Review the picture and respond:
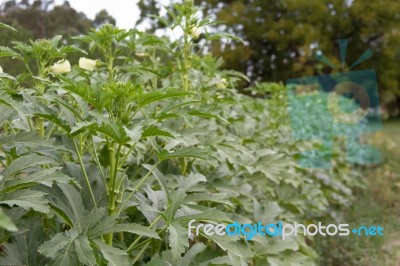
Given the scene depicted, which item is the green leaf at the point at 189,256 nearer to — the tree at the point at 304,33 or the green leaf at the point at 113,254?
the green leaf at the point at 113,254

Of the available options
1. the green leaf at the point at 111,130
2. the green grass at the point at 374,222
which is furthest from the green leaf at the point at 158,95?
the green grass at the point at 374,222

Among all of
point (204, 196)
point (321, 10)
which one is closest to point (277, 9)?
point (321, 10)

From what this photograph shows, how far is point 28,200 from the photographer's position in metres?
0.96

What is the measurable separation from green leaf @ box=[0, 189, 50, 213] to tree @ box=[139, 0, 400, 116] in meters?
13.2

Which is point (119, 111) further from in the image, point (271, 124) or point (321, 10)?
point (321, 10)

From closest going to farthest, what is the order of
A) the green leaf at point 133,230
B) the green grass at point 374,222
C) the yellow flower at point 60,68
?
the green leaf at point 133,230
the yellow flower at point 60,68
the green grass at point 374,222

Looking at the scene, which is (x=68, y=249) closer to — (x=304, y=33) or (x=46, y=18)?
(x=46, y=18)

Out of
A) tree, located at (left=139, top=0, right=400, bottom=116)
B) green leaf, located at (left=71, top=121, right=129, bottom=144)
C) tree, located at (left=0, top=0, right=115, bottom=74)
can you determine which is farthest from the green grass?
tree, located at (left=139, top=0, right=400, bottom=116)

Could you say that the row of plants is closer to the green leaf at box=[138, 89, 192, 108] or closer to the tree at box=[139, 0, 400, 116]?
the green leaf at box=[138, 89, 192, 108]

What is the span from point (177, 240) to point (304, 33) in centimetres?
1442

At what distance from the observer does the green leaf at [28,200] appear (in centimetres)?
94

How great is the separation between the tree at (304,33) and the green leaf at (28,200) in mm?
13248

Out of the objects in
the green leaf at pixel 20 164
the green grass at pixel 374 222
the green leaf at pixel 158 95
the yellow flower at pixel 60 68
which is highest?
the yellow flower at pixel 60 68

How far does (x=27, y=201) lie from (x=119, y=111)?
0.32m
